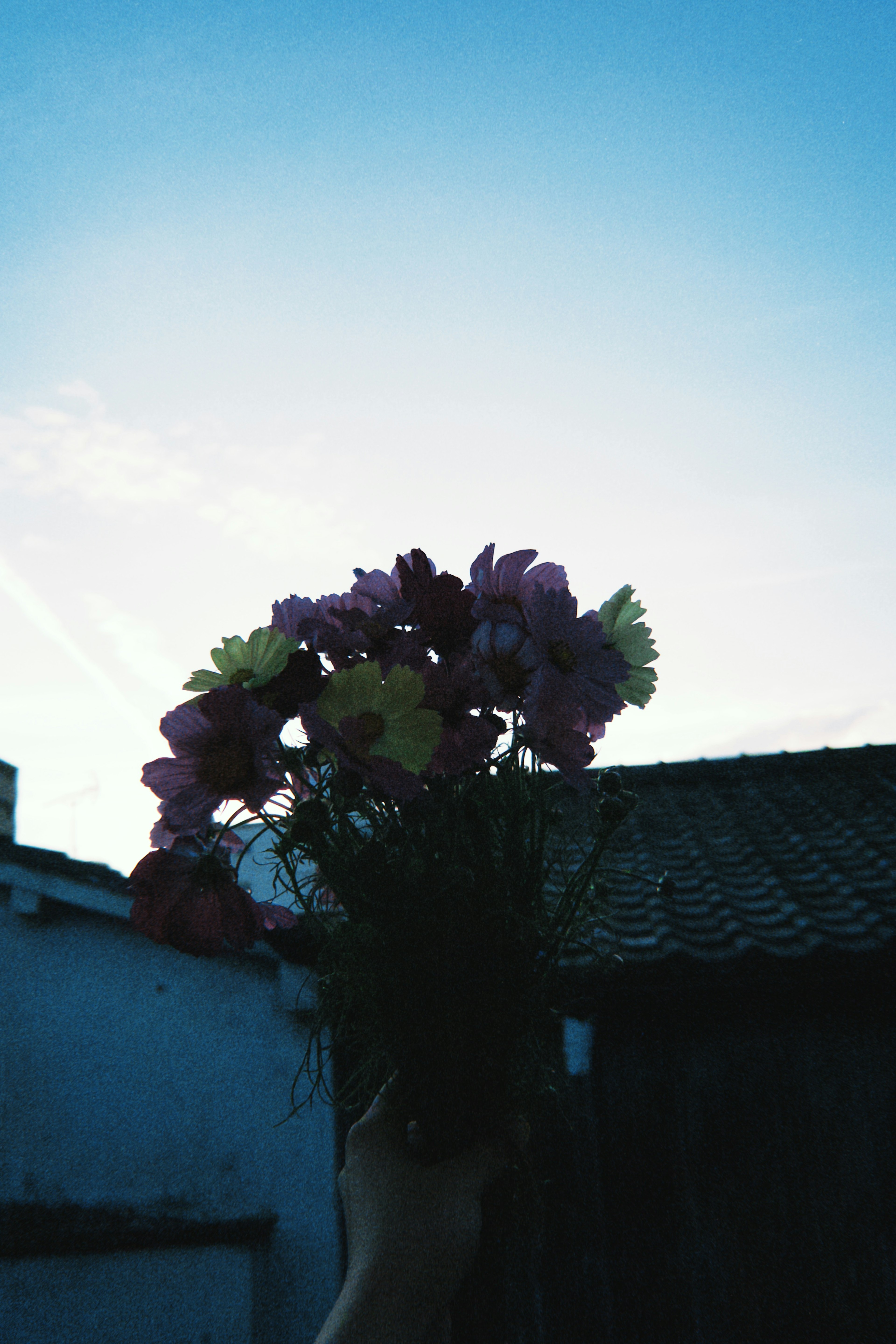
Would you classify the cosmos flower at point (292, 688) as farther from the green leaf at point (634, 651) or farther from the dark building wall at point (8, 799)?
the dark building wall at point (8, 799)

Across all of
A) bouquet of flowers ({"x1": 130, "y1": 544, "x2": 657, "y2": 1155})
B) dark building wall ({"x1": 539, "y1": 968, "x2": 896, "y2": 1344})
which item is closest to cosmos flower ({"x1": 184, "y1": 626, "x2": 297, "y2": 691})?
bouquet of flowers ({"x1": 130, "y1": 544, "x2": 657, "y2": 1155})

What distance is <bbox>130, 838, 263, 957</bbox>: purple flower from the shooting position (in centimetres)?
94

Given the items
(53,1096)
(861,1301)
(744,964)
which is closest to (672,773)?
(744,964)

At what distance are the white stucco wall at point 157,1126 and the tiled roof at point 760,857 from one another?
1941mm

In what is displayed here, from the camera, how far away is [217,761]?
3.13ft

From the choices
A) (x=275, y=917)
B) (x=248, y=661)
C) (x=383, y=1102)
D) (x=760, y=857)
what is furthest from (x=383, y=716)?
(x=760, y=857)

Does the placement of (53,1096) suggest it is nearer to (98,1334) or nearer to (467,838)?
(98,1334)

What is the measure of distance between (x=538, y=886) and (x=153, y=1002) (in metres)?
4.63

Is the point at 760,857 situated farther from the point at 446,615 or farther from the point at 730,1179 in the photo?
the point at 446,615

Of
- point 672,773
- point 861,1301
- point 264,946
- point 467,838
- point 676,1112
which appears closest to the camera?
point 467,838

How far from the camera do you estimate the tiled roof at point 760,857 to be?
368 centimetres

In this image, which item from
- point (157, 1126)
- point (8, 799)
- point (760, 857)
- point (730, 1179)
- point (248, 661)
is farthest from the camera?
point (8, 799)

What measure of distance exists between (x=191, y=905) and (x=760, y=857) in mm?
4588

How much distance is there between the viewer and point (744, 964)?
11.6 ft
